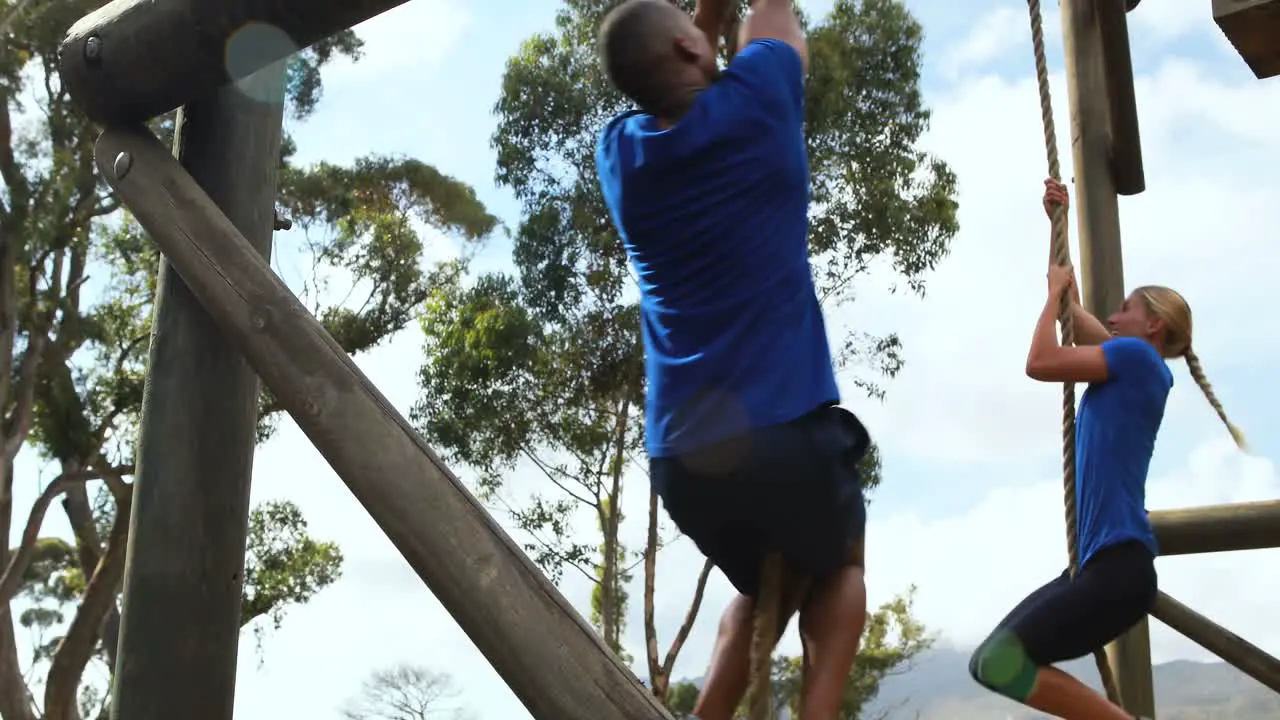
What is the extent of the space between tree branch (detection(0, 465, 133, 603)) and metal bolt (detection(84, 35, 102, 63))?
482 inches

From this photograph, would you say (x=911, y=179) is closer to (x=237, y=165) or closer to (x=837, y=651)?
(x=237, y=165)

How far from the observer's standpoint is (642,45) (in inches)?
76.4

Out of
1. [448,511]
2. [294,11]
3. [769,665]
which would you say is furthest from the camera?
[294,11]

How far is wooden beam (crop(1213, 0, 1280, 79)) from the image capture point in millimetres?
3000

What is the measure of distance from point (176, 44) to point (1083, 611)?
241 centimetres

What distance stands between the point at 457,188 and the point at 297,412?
15647mm

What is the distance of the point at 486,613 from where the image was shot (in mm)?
2094

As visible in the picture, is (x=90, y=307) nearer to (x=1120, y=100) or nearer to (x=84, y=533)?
(x=84, y=533)

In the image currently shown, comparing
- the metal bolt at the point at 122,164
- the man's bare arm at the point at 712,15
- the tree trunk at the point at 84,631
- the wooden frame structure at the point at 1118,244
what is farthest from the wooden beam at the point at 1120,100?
the tree trunk at the point at 84,631

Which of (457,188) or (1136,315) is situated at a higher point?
(457,188)

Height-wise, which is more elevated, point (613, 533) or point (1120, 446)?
point (613, 533)

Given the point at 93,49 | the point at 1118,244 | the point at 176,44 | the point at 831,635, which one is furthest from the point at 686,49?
the point at 1118,244

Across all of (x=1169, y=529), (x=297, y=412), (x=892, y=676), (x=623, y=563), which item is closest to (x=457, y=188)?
(x=623, y=563)

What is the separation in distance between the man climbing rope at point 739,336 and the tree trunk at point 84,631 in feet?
43.3
